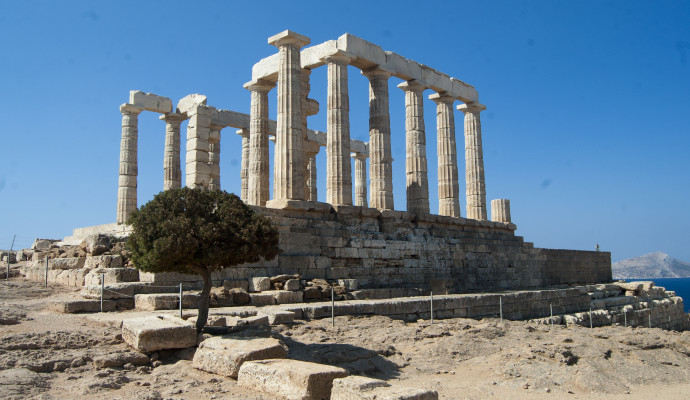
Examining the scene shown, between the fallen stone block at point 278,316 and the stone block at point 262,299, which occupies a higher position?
the stone block at point 262,299

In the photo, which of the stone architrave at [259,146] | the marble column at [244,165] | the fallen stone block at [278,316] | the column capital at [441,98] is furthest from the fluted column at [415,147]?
the fallen stone block at [278,316]

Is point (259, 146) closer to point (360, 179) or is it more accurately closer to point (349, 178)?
point (349, 178)

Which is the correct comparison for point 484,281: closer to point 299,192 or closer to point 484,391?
point 299,192

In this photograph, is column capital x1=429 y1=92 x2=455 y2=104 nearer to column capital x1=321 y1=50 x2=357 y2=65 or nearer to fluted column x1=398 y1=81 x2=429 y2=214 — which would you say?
fluted column x1=398 y1=81 x2=429 y2=214

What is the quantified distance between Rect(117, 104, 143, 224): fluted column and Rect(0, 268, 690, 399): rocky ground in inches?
386

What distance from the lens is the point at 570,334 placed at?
16.0 m

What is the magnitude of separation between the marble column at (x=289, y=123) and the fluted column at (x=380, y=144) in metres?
3.88

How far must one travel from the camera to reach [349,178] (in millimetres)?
22969

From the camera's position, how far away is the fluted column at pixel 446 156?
28.3 metres

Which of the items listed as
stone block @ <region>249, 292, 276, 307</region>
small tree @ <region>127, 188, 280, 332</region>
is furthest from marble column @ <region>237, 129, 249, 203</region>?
small tree @ <region>127, 188, 280, 332</region>

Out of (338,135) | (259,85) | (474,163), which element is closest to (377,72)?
(338,135)

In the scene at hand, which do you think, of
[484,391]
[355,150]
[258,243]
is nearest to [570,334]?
[484,391]

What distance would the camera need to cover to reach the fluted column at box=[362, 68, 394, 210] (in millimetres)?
24438

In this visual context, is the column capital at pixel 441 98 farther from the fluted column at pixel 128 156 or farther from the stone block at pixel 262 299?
the stone block at pixel 262 299
